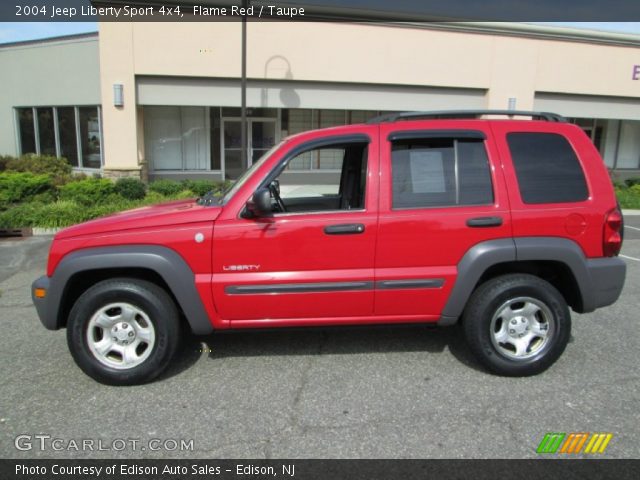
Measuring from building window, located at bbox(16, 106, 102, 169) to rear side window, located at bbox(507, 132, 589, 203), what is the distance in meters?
15.3

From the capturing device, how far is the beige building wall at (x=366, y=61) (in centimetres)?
1352

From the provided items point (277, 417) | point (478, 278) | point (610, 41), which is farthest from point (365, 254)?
point (610, 41)

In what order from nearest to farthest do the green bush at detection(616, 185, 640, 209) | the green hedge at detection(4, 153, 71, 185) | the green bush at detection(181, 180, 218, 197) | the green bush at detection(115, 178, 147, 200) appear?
the green bush at detection(115, 178, 147, 200) < the green bush at detection(181, 180, 218, 197) < the green bush at detection(616, 185, 640, 209) < the green hedge at detection(4, 153, 71, 185)

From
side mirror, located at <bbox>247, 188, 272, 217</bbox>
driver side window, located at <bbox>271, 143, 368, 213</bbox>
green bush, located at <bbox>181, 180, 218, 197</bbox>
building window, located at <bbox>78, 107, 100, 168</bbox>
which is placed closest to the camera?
side mirror, located at <bbox>247, 188, 272, 217</bbox>

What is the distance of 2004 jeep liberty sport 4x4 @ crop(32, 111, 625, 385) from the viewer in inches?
138

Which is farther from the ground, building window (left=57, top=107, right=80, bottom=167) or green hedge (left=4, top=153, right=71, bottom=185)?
building window (left=57, top=107, right=80, bottom=167)

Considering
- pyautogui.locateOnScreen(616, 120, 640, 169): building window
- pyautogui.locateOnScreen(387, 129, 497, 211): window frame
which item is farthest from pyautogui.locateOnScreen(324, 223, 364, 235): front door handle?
pyautogui.locateOnScreen(616, 120, 640, 169): building window

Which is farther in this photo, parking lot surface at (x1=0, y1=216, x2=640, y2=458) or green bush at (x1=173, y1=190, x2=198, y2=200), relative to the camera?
green bush at (x1=173, y1=190, x2=198, y2=200)

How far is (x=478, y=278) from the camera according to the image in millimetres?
3619

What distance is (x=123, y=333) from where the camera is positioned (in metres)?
Result: 3.57

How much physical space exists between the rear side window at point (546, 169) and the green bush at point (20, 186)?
35.8 feet

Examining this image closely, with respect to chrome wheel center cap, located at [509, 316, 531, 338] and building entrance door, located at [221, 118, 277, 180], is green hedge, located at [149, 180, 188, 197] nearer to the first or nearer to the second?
building entrance door, located at [221, 118, 277, 180]

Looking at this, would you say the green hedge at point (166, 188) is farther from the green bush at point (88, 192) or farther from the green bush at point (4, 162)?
the green bush at point (4, 162)

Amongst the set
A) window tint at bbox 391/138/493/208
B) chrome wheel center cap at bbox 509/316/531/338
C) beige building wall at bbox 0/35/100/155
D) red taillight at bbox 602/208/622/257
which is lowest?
Answer: chrome wheel center cap at bbox 509/316/531/338
